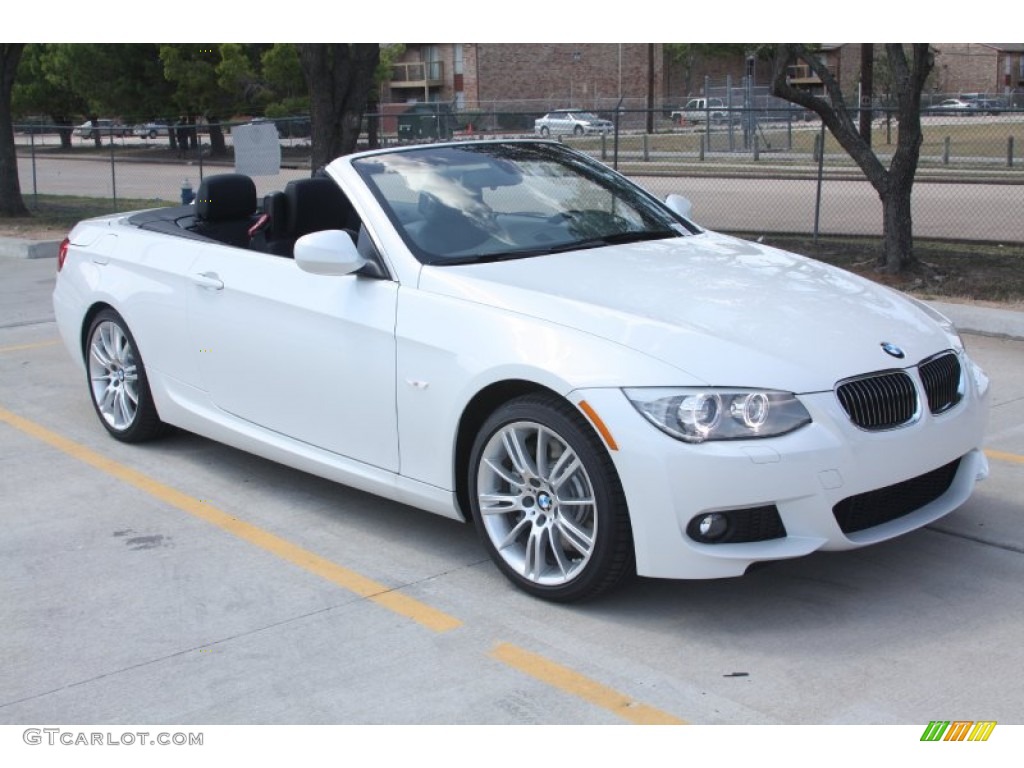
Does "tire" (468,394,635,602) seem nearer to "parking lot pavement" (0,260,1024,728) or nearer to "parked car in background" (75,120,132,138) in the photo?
"parking lot pavement" (0,260,1024,728)

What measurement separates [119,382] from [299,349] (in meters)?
1.86

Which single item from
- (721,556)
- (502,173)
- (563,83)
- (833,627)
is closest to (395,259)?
(502,173)

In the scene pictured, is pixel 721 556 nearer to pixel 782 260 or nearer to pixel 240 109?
pixel 782 260

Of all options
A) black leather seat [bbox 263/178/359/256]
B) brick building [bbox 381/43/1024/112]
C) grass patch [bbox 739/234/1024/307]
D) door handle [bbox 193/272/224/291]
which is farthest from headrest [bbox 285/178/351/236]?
brick building [bbox 381/43/1024/112]

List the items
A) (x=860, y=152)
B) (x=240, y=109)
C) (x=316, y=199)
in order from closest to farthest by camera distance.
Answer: (x=316, y=199) < (x=860, y=152) < (x=240, y=109)

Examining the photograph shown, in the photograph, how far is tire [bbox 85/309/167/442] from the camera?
6.46 m

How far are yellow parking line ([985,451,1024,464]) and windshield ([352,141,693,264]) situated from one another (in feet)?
6.20

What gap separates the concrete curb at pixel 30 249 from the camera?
50.2 feet

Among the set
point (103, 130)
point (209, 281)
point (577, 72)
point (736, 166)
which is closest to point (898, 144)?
point (209, 281)

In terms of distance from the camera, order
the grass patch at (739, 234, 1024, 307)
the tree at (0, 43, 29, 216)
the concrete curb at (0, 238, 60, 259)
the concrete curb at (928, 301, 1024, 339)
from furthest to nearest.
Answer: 1. the tree at (0, 43, 29, 216)
2. the concrete curb at (0, 238, 60, 259)
3. the grass patch at (739, 234, 1024, 307)
4. the concrete curb at (928, 301, 1024, 339)

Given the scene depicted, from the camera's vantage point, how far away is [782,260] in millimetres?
5457

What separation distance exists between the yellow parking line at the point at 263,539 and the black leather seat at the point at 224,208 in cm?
133

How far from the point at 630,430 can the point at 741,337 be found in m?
0.57

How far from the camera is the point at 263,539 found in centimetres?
530
